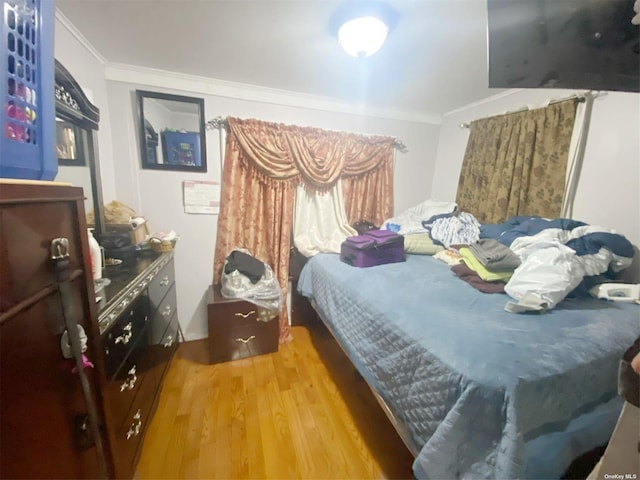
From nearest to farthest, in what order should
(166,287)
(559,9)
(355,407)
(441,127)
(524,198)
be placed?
(559,9) < (355,407) < (166,287) < (524,198) < (441,127)

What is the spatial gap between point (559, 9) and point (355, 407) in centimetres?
194

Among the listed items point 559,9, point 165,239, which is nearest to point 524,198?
point 559,9

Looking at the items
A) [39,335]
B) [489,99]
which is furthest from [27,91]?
[489,99]

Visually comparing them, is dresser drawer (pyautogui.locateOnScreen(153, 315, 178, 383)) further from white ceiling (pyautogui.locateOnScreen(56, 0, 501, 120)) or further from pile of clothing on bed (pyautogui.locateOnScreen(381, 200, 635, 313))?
pile of clothing on bed (pyautogui.locateOnScreen(381, 200, 635, 313))

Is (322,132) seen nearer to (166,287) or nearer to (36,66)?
(166,287)

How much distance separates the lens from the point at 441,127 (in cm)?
280

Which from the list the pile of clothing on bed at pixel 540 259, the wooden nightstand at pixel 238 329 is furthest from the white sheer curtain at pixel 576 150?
the wooden nightstand at pixel 238 329

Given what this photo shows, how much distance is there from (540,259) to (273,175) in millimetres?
1896

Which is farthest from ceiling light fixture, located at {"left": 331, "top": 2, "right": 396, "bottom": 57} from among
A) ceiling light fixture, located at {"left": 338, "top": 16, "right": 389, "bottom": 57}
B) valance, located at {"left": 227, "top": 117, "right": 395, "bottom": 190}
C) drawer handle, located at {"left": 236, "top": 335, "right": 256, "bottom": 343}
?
drawer handle, located at {"left": 236, "top": 335, "right": 256, "bottom": 343}

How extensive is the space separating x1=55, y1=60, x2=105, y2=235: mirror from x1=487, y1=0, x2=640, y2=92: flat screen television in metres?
1.72

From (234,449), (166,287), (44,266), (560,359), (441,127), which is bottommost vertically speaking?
(234,449)

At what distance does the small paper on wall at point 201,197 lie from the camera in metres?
2.10

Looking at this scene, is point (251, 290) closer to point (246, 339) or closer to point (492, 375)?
point (246, 339)

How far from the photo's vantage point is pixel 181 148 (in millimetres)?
2043
